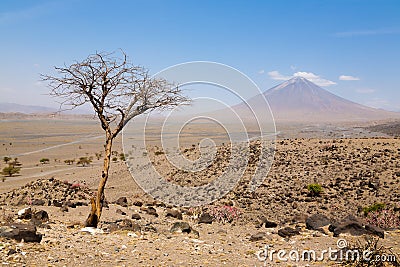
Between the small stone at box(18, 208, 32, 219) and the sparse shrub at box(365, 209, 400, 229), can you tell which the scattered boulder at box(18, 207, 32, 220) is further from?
the sparse shrub at box(365, 209, 400, 229)

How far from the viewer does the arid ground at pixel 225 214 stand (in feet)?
24.6

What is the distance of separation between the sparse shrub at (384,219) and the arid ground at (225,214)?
0.18 meters

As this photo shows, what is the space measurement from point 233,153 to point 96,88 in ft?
58.7

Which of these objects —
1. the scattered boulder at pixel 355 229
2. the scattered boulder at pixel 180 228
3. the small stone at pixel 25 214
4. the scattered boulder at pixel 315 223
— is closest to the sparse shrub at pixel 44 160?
the small stone at pixel 25 214

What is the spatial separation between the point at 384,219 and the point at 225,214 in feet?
19.6

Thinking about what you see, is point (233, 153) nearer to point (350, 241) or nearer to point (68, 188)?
point (68, 188)

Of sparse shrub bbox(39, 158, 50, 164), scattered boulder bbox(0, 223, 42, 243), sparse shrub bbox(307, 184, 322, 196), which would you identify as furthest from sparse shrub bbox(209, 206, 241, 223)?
sparse shrub bbox(39, 158, 50, 164)

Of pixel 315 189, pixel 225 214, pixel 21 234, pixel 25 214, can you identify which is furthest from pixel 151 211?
pixel 315 189

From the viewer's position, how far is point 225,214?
1454 cm

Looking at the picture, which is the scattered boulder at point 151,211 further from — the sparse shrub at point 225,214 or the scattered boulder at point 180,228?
the scattered boulder at point 180,228

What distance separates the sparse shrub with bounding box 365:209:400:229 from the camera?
12.7 m

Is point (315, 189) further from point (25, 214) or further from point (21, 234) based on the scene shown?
point (21, 234)

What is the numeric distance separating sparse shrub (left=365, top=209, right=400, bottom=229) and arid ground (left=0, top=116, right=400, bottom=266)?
6.9 inches

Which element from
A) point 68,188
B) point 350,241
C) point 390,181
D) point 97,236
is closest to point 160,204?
point 68,188
